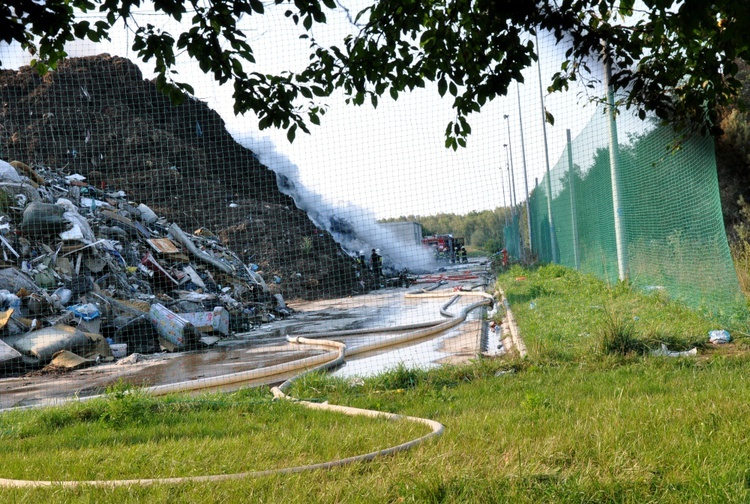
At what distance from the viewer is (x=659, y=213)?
9.49 metres

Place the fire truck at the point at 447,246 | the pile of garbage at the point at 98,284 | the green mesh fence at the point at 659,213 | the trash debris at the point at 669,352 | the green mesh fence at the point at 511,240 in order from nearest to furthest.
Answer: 1. the trash debris at the point at 669,352
2. the green mesh fence at the point at 659,213
3. the pile of garbage at the point at 98,284
4. the green mesh fence at the point at 511,240
5. the fire truck at the point at 447,246

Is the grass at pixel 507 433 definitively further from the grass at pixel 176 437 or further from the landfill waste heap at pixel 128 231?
the landfill waste heap at pixel 128 231

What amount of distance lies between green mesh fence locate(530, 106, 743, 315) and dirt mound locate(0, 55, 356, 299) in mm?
10733

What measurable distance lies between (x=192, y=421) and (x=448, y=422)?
1792mm

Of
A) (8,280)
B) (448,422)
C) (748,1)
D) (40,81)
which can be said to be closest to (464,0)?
(748,1)

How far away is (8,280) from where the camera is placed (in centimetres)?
1096

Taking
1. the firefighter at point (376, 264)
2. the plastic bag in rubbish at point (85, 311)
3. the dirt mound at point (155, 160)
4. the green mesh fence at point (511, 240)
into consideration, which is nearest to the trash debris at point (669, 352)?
the plastic bag in rubbish at point (85, 311)

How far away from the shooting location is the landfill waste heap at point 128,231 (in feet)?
35.6

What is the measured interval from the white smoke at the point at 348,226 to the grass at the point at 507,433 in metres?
5.75

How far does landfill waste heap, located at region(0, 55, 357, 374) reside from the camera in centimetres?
1084

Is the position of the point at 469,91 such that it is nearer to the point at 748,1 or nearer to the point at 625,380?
the point at 748,1

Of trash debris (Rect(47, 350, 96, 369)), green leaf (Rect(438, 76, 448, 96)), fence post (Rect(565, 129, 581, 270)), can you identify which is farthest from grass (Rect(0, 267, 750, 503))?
fence post (Rect(565, 129, 581, 270))

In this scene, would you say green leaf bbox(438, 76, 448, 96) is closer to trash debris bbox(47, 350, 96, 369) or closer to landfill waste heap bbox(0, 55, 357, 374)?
landfill waste heap bbox(0, 55, 357, 374)

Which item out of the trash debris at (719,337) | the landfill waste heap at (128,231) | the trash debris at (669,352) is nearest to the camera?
the trash debris at (669,352)
